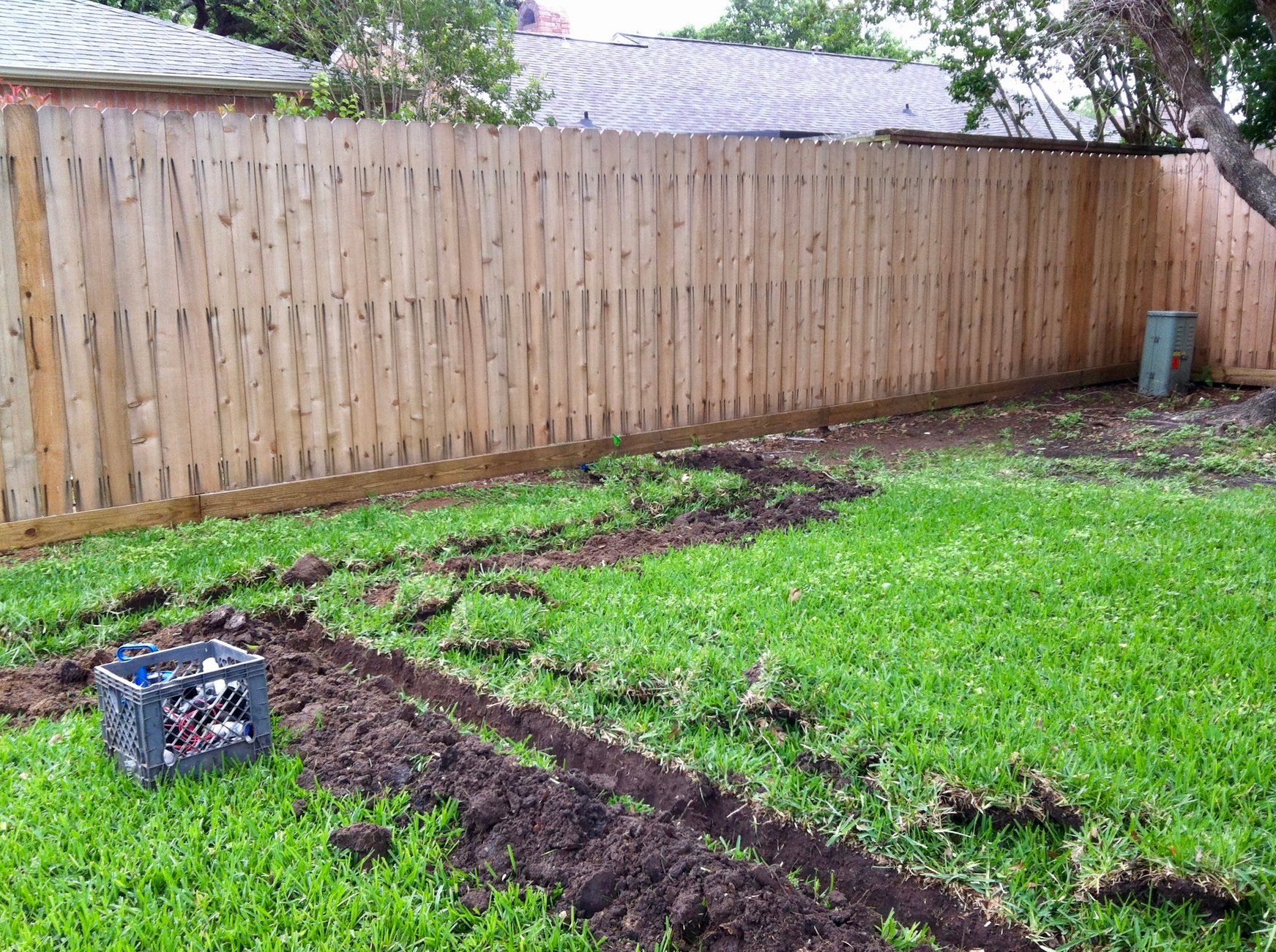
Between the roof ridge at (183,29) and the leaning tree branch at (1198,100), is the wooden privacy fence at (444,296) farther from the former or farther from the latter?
the roof ridge at (183,29)

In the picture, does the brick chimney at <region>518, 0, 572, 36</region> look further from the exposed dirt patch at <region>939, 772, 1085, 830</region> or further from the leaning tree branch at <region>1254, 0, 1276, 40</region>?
the exposed dirt patch at <region>939, 772, 1085, 830</region>

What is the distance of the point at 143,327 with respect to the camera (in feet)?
19.0

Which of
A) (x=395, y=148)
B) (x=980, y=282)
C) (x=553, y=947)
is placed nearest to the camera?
(x=553, y=947)

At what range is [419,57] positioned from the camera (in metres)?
14.3

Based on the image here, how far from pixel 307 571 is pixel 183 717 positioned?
1.91 m

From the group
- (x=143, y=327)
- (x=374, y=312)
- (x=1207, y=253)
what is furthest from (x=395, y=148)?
(x=1207, y=253)

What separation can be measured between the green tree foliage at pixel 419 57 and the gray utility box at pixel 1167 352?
8.59 metres

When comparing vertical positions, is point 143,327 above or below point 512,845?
above

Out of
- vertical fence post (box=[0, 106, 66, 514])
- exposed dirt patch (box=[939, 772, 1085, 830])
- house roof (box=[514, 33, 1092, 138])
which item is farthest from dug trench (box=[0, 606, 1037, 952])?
house roof (box=[514, 33, 1092, 138])

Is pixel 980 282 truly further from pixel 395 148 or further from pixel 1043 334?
pixel 395 148

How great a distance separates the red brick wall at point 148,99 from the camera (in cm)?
1457

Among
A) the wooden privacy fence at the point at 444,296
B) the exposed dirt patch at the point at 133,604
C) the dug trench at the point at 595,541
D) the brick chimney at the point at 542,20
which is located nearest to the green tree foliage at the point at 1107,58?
the wooden privacy fence at the point at 444,296

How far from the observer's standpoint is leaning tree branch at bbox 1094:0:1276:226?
930 cm

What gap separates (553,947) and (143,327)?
4.52m
